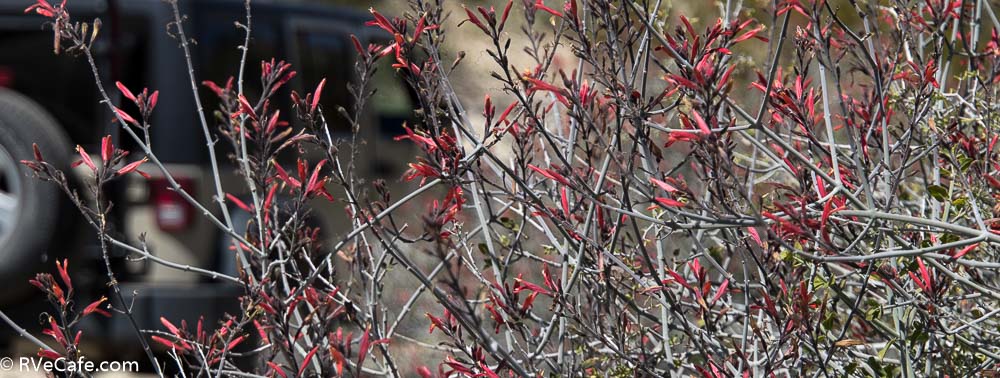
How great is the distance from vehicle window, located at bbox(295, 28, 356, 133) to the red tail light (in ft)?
3.36

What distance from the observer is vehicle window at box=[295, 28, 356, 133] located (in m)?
5.77

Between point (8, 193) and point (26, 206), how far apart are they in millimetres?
178

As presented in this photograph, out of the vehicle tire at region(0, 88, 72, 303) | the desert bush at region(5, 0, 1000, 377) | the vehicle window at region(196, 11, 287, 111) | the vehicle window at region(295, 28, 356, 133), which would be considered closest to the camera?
the desert bush at region(5, 0, 1000, 377)

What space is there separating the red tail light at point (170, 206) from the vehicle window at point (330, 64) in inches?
40.3

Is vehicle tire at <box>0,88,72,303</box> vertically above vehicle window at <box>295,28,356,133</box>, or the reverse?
vehicle window at <box>295,28,356,133</box>

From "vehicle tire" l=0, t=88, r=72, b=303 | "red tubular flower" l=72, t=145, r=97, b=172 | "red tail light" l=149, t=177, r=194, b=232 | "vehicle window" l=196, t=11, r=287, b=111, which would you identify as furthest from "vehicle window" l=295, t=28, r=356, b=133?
"red tubular flower" l=72, t=145, r=97, b=172

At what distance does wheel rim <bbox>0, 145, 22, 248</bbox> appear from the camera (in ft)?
15.5

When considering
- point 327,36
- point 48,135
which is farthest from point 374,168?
point 48,135

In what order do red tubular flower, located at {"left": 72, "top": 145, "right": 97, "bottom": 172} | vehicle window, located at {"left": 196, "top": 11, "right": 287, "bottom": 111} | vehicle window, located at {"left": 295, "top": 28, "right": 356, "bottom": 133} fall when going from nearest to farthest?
red tubular flower, located at {"left": 72, "top": 145, "right": 97, "bottom": 172} → vehicle window, located at {"left": 196, "top": 11, "right": 287, "bottom": 111} → vehicle window, located at {"left": 295, "top": 28, "right": 356, "bottom": 133}

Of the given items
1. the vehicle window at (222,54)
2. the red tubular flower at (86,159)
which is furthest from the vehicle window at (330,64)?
the red tubular flower at (86,159)

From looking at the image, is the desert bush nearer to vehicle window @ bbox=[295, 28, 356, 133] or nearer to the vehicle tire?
the vehicle tire

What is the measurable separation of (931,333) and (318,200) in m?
3.90

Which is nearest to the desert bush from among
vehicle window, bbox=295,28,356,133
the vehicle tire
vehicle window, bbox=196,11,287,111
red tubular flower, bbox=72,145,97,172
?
red tubular flower, bbox=72,145,97,172

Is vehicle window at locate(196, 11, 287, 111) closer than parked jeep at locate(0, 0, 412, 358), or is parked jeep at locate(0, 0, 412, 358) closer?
parked jeep at locate(0, 0, 412, 358)
